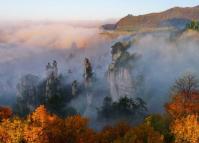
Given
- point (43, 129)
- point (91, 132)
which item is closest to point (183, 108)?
point (91, 132)

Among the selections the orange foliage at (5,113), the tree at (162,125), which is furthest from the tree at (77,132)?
the orange foliage at (5,113)

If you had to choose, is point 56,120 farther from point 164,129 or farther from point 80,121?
point 164,129

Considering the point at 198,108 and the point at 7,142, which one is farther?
the point at 198,108

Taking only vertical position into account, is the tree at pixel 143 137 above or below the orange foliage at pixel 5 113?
above

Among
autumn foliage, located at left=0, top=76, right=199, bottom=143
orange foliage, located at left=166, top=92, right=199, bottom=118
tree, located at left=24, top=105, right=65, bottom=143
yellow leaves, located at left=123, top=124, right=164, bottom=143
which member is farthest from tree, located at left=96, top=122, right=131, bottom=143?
orange foliage, located at left=166, top=92, right=199, bottom=118

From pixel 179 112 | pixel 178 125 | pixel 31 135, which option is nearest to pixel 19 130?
pixel 31 135

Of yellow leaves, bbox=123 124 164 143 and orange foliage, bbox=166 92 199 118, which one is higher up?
yellow leaves, bbox=123 124 164 143

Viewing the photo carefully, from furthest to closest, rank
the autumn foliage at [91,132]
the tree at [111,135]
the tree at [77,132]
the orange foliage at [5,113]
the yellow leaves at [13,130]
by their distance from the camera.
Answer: the orange foliage at [5,113], the tree at [111,135], the tree at [77,132], the yellow leaves at [13,130], the autumn foliage at [91,132]

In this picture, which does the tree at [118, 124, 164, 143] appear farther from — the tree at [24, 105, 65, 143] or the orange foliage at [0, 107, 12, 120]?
the orange foliage at [0, 107, 12, 120]

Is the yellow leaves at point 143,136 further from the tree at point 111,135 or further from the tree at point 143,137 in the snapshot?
the tree at point 111,135

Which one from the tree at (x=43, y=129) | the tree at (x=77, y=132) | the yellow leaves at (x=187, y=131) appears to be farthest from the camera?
the tree at (x=77, y=132)

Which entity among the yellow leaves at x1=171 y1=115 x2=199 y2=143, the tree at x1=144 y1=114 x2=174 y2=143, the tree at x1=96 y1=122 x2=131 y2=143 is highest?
the yellow leaves at x1=171 y1=115 x2=199 y2=143
